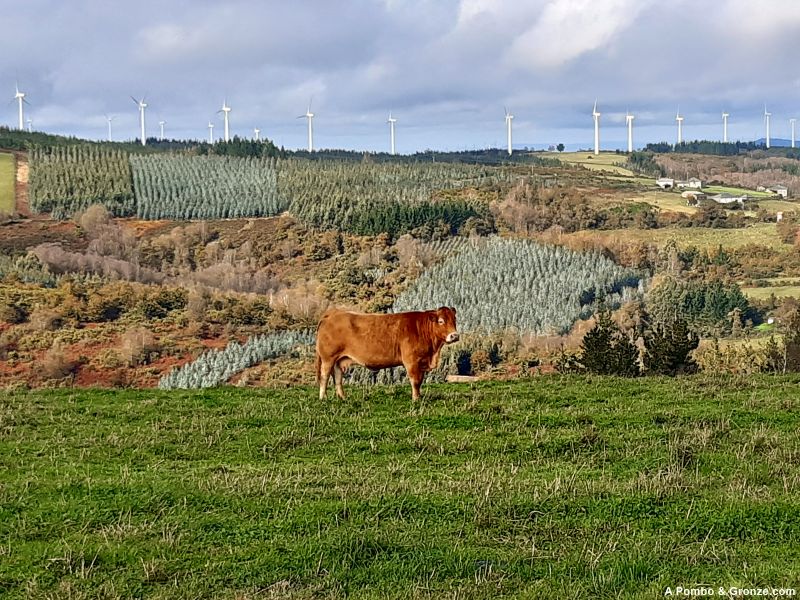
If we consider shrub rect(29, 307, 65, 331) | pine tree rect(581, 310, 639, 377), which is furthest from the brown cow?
shrub rect(29, 307, 65, 331)

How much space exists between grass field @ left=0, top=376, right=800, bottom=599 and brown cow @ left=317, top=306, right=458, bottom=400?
3.16 feet

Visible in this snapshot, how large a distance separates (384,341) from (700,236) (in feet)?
246

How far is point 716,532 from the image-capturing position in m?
7.46

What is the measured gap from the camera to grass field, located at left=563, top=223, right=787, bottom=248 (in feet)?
264

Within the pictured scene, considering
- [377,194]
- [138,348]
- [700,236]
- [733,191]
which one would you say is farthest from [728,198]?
[138,348]

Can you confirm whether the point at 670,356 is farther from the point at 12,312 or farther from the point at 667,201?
the point at 667,201

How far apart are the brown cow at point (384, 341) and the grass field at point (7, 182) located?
79.0 meters

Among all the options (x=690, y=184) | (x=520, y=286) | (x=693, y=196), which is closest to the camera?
(x=520, y=286)

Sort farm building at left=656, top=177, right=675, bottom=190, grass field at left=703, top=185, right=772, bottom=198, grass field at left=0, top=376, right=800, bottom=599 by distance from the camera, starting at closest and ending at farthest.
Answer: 1. grass field at left=0, top=376, right=800, bottom=599
2. grass field at left=703, top=185, right=772, bottom=198
3. farm building at left=656, top=177, right=675, bottom=190

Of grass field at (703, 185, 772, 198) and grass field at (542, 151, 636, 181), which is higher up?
grass field at (542, 151, 636, 181)

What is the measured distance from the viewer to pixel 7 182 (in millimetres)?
94938

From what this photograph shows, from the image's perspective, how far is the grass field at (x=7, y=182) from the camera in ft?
287

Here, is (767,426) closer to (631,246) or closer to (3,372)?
(3,372)

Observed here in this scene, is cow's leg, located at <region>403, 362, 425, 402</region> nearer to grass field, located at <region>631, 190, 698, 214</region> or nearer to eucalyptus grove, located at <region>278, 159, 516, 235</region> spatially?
eucalyptus grove, located at <region>278, 159, 516, 235</region>
